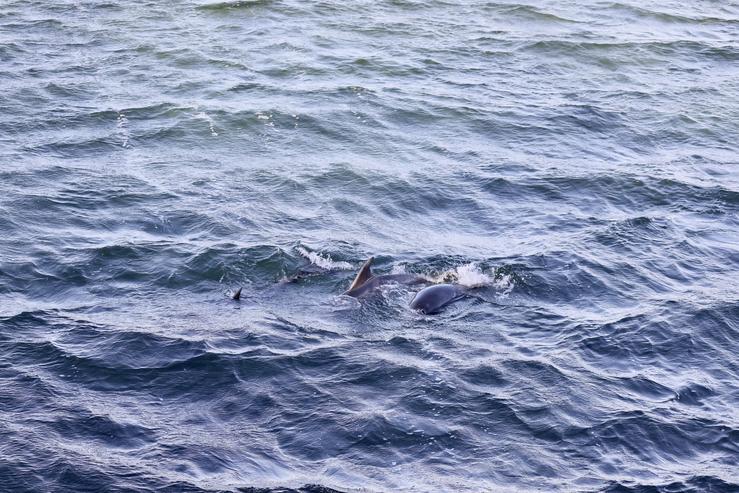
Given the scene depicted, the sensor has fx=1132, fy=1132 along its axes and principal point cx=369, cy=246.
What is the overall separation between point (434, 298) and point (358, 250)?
222cm

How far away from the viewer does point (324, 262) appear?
17.0m

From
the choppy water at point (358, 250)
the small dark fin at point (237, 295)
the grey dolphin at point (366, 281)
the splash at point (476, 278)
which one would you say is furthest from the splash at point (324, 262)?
the small dark fin at point (237, 295)

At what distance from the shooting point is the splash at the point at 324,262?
16.9 metres

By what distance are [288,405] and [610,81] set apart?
16.4 meters

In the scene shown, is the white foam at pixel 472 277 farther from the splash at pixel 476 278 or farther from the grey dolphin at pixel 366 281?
the grey dolphin at pixel 366 281

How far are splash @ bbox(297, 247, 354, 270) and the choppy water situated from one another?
1.8 inches

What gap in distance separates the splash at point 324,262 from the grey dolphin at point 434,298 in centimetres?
149

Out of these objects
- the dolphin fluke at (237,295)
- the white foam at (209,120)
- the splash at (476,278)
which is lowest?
the white foam at (209,120)

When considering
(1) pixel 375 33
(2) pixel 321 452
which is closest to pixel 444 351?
(2) pixel 321 452

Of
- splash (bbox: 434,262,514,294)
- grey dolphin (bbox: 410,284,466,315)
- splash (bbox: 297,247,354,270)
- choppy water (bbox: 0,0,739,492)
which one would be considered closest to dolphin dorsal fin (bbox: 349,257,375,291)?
choppy water (bbox: 0,0,739,492)

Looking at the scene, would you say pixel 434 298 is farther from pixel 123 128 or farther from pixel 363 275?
pixel 123 128

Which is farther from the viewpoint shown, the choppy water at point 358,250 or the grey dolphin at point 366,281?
the grey dolphin at point 366,281

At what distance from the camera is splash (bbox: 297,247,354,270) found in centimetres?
1686

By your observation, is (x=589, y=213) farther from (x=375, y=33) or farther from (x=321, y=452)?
(x=375, y=33)
